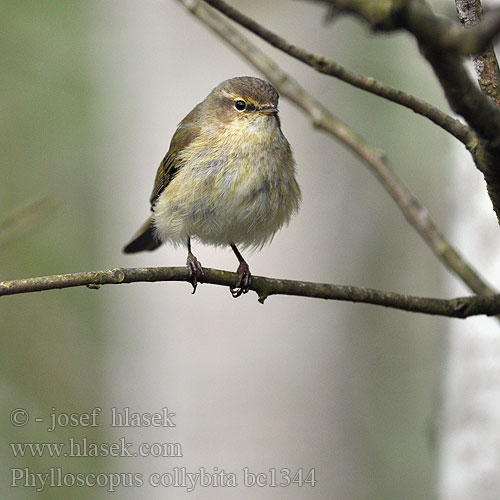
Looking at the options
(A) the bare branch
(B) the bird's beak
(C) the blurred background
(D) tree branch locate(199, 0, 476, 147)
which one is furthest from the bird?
(A) the bare branch

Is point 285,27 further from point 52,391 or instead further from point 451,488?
point 52,391

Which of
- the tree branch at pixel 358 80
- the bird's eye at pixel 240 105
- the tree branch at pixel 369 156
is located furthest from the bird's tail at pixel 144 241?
the tree branch at pixel 358 80

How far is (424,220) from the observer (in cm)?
187

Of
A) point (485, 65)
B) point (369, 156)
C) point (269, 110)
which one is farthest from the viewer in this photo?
point (269, 110)

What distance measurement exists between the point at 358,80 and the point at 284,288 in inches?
25.4

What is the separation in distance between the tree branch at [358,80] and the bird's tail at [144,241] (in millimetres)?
2187

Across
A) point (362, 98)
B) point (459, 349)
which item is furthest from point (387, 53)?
point (459, 349)

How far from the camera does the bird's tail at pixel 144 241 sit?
387 cm

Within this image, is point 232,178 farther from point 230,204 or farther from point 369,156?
point 369,156

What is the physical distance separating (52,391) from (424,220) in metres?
7.59

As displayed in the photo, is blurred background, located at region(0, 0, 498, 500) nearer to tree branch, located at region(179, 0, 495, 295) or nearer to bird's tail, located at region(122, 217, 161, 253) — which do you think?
bird's tail, located at region(122, 217, 161, 253)

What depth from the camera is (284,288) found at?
82.3 inches

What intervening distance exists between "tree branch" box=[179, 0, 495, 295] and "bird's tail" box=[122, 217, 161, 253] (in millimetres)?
1712

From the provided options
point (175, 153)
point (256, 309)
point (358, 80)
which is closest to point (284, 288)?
point (358, 80)
